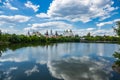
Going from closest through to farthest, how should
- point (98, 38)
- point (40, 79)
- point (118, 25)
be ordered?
point (40, 79), point (118, 25), point (98, 38)

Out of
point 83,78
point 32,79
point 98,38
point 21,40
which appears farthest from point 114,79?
point 98,38

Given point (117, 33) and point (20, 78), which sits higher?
point (117, 33)

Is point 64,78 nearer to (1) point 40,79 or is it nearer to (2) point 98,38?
(1) point 40,79

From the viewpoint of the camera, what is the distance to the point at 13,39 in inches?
3812

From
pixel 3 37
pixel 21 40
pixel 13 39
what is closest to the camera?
pixel 3 37

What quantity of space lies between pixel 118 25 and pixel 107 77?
29.3ft

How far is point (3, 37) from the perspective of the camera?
3546 inches

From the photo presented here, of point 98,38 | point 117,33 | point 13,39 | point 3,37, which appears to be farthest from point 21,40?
point 98,38

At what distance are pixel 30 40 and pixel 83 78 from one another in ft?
330

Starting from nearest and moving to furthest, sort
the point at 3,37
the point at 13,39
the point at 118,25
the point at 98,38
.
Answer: the point at 118,25 → the point at 3,37 → the point at 13,39 → the point at 98,38

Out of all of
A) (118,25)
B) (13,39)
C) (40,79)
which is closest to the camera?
(40,79)

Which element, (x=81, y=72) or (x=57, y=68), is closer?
(x=81, y=72)

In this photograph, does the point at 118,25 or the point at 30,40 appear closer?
the point at 118,25

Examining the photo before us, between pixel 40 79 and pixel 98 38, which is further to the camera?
pixel 98 38
